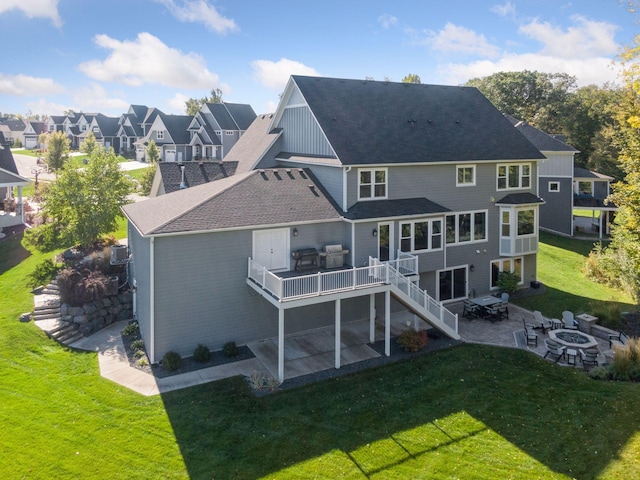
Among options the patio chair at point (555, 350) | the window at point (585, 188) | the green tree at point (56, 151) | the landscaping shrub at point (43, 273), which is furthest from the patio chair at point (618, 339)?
the green tree at point (56, 151)

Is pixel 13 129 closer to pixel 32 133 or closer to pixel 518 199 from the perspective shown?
pixel 32 133

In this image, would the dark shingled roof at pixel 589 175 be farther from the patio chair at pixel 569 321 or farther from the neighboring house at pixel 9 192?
the neighboring house at pixel 9 192

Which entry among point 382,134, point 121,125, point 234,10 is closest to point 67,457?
point 382,134

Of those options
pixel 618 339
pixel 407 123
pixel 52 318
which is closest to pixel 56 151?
pixel 52 318

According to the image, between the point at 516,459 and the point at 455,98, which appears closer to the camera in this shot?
the point at 516,459

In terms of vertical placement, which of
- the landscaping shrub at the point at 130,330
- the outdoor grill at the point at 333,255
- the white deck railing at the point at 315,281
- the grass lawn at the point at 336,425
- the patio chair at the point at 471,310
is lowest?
the grass lawn at the point at 336,425

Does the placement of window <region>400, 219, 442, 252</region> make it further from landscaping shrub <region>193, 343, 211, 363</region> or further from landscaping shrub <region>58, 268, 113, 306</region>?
landscaping shrub <region>58, 268, 113, 306</region>

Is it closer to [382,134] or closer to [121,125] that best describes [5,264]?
[382,134]
